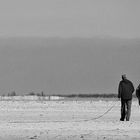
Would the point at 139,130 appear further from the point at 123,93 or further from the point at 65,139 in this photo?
the point at 123,93

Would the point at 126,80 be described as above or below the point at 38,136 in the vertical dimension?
above

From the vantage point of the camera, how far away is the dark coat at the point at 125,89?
24141 millimetres

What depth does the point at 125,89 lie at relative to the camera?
24.2 metres

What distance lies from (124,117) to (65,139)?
777cm

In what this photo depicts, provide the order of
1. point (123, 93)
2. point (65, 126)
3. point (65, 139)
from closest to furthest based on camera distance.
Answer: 1. point (65, 139)
2. point (65, 126)
3. point (123, 93)

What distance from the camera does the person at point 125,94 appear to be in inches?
950

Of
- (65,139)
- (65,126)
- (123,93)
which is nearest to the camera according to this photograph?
(65,139)

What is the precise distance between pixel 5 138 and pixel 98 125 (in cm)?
445

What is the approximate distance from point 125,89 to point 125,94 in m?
0.16

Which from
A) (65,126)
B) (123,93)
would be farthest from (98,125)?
(123,93)

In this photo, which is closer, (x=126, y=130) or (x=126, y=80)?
(x=126, y=130)

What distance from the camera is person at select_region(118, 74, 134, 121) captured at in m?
24.1

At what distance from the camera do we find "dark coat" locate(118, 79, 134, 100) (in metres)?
24.1

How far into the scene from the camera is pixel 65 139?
55.4 feet
